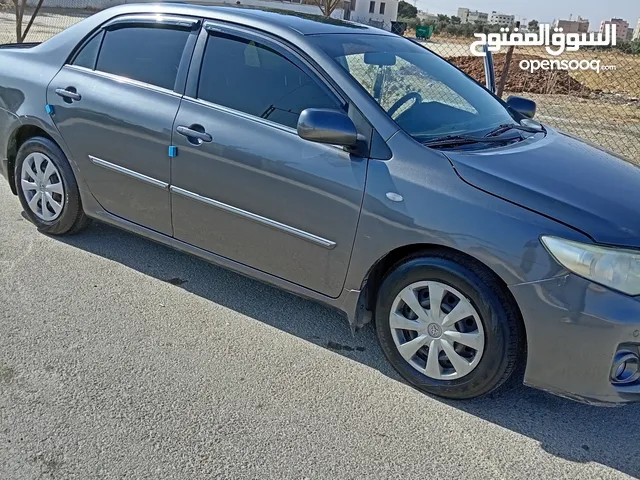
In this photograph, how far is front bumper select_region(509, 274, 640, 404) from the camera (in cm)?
255

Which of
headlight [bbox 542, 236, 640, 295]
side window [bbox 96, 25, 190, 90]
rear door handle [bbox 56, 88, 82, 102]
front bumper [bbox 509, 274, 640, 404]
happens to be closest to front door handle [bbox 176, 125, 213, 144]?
side window [bbox 96, 25, 190, 90]

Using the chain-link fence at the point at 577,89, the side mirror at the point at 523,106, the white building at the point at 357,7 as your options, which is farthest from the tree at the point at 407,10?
the side mirror at the point at 523,106

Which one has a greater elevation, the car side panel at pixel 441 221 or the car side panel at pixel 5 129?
the car side panel at pixel 441 221

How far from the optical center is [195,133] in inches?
137

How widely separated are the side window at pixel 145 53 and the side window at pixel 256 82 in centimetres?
25

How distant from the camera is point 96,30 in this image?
4105 millimetres

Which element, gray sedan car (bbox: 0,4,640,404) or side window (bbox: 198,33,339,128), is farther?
side window (bbox: 198,33,339,128)

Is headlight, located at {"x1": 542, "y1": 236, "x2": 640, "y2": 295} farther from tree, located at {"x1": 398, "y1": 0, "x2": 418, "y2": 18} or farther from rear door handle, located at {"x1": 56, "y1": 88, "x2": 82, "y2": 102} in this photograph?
tree, located at {"x1": 398, "y1": 0, "x2": 418, "y2": 18}

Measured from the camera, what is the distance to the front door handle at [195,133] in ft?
11.4

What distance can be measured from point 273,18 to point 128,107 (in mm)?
1055

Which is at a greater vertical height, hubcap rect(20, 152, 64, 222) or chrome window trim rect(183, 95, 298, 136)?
chrome window trim rect(183, 95, 298, 136)

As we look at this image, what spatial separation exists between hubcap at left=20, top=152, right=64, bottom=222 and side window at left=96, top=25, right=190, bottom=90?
2.69ft

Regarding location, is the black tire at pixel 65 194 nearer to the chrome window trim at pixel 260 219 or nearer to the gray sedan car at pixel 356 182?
the gray sedan car at pixel 356 182

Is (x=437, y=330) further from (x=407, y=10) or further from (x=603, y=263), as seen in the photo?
(x=407, y=10)
